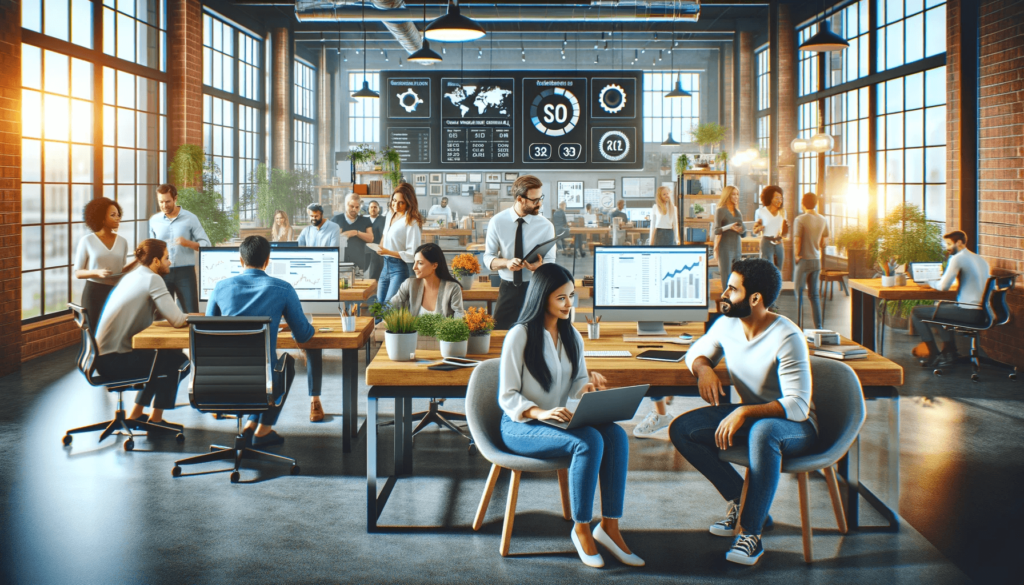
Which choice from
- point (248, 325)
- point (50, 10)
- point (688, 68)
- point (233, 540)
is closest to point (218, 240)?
point (50, 10)

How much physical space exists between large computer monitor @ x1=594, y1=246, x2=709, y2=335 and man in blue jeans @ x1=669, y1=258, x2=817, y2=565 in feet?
2.77

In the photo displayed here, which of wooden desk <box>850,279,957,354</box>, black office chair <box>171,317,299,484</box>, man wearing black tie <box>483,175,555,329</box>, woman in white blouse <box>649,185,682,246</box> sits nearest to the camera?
black office chair <box>171,317,299,484</box>

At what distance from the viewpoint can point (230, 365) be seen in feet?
12.6

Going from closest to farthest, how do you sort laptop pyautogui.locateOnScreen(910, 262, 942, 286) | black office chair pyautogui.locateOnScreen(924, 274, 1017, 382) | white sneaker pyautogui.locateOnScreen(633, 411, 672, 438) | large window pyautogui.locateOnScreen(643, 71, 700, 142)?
1. white sneaker pyautogui.locateOnScreen(633, 411, 672, 438)
2. black office chair pyautogui.locateOnScreen(924, 274, 1017, 382)
3. laptop pyautogui.locateOnScreen(910, 262, 942, 286)
4. large window pyautogui.locateOnScreen(643, 71, 700, 142)

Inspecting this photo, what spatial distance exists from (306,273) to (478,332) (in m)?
1.65

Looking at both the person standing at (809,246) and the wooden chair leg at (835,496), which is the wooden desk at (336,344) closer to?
the wooden chair leg at (835,496)

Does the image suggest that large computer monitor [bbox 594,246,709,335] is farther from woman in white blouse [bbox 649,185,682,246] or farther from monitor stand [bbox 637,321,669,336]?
woman in white blouse [bbox 649,185,682,246]

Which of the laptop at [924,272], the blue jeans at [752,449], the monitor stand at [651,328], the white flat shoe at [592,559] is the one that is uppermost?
the laptop at [924,272]

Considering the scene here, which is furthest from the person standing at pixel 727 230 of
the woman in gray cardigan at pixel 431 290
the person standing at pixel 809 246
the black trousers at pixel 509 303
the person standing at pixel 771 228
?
the woman in gray cardigan at pixel 431 290

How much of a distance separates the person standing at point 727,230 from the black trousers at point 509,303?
409 cm

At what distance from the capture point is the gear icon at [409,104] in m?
9.26

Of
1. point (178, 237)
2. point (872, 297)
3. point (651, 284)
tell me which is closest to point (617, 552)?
point (651, 284)

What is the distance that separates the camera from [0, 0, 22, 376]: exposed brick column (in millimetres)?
6418

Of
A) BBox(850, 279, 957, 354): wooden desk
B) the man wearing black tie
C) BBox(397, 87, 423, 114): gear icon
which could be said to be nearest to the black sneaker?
the man wearing black tie
